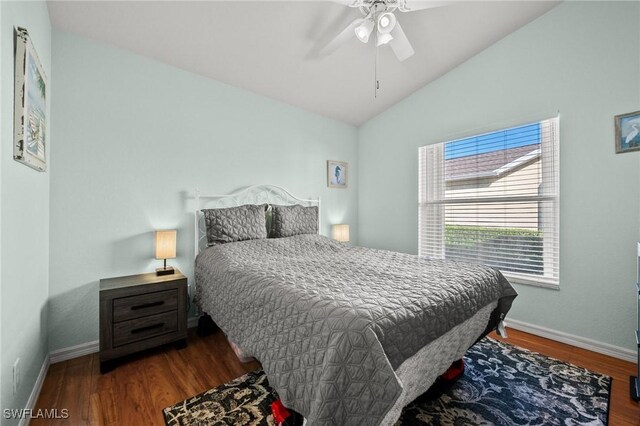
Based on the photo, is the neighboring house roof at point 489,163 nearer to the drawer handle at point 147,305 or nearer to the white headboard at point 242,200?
the white headboard at point 242,200

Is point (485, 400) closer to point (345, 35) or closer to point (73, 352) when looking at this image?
point (345, 35)

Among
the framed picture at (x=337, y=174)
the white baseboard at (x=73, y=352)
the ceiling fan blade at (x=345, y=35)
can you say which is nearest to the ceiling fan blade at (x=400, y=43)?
the ceiling fan blade at (x=345, y=35)

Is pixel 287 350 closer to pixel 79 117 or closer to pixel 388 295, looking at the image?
pixel 388 295

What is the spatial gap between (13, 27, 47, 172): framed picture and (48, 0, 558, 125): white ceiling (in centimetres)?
76

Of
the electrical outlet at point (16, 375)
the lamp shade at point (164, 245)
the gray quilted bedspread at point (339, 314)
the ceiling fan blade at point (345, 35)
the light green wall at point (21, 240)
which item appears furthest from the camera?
the lamp shade at point (164, 245)

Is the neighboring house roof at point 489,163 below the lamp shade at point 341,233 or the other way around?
the other way around

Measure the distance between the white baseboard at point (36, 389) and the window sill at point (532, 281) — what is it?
3.75m

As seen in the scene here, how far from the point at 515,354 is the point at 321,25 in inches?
126

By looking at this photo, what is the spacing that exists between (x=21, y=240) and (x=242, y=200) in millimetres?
1788

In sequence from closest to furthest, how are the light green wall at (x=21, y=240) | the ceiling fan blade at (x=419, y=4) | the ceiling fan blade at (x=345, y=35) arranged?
the light green wall at (x=21, y=240) → the ceiling fan blade at (x=419, y=4) → the ceiling fan blade at (x=345, y=35)

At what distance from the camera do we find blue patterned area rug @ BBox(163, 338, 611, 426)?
1482mm

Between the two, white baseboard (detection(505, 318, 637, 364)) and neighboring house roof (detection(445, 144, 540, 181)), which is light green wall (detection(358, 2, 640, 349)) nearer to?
white baseboard (detection(505, 318, 637, 364))

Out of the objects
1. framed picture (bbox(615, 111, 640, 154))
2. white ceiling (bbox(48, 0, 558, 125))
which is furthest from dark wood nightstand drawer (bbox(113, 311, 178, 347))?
framed picture (bbox(615, 111, 640, 154))

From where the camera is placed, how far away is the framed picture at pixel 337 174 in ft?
12.8
